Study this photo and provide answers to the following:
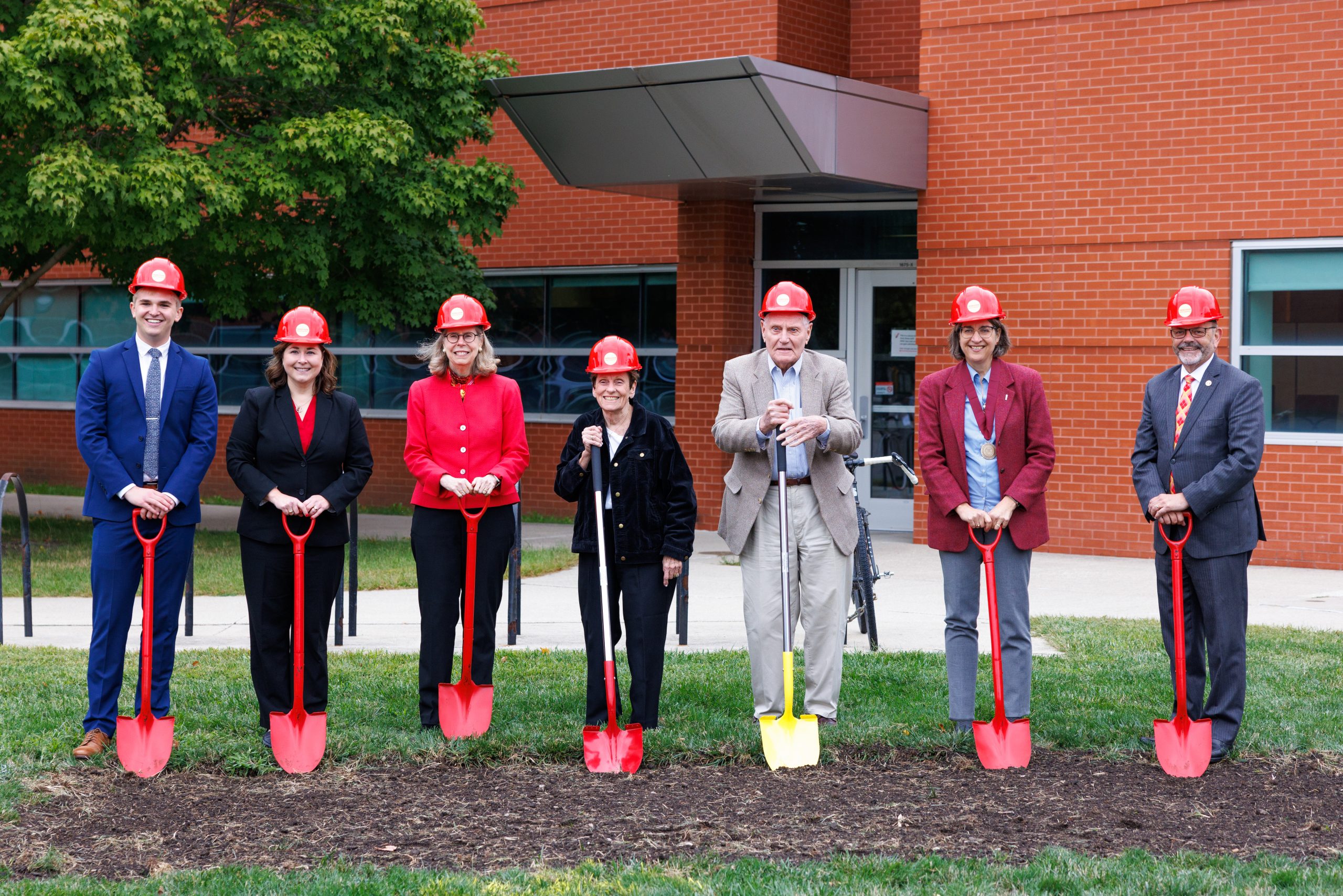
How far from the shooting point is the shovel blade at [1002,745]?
6.01 meters

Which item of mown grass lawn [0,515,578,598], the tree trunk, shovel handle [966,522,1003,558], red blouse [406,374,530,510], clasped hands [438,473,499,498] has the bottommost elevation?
mown grass lawn [0,515,578,598]

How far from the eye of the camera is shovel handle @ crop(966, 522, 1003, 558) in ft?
20.4

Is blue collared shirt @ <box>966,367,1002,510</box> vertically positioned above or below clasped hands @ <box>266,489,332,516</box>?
above

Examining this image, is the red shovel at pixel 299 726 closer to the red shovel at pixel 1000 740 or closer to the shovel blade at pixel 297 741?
the shovel blade at pixel 297 741

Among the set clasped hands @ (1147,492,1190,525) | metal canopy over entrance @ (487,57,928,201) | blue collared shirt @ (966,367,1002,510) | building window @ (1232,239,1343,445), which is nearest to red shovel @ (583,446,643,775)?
blue collared shirt @ (966,367,1002,510)

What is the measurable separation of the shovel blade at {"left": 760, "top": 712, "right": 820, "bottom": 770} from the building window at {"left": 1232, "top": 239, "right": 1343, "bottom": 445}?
7.60 meters

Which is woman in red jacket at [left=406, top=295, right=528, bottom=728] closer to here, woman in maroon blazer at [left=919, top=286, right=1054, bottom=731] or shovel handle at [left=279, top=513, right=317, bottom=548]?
shovel handle at [left=279, top=513, right=317, bottom=548]

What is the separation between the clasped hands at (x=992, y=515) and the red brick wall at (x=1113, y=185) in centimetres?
679

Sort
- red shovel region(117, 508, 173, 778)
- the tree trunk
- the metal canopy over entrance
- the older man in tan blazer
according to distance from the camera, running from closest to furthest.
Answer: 1. red shovel region(117, 508, 173, 778)
2. the older man in tan blazer
3. the metal canopy over entrance
4. the tree trunk

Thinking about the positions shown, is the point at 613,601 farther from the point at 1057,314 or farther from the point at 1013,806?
the point at 1057,314

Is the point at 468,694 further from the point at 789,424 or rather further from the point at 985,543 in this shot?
the point at 985,543

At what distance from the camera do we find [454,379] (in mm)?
6570

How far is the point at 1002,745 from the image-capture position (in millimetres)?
6023

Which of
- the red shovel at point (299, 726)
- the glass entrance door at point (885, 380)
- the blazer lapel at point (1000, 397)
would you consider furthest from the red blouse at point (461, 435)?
the glass entrance door at point (885, 380)
